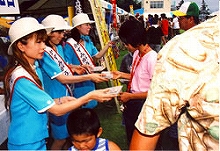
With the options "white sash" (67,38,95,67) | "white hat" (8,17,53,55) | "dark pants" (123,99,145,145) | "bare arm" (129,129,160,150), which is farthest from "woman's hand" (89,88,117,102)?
"white sash" (67,38,95,67)

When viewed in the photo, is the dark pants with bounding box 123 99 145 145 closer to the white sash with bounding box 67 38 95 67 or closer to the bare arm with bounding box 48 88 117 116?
the bare arm with bounding box 48 88 117 116

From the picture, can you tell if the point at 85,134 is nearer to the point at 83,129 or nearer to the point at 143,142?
the point at 83,129

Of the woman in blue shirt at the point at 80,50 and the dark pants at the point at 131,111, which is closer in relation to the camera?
the dark pants at the point at 131,111

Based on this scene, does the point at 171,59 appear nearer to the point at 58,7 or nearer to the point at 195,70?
the point at 195,70

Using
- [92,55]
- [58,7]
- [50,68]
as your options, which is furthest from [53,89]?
[58,7]

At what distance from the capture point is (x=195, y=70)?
2.60 feet

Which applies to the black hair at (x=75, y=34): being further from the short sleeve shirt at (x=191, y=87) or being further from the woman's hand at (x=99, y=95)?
the short sleeve shirt at (x=191, y=87)

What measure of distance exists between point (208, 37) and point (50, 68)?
232cm

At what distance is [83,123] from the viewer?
6.72 feet

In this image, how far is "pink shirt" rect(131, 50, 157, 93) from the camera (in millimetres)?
2576

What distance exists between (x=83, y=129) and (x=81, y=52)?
2090 millimetres

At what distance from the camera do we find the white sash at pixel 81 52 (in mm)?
3893

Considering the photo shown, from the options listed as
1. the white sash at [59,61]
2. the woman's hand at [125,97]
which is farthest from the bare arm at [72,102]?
the white sash at [59,61]

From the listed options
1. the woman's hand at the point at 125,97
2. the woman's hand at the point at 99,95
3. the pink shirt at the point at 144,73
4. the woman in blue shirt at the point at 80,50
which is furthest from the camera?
the woman in blue shirt at the point at 80,50
